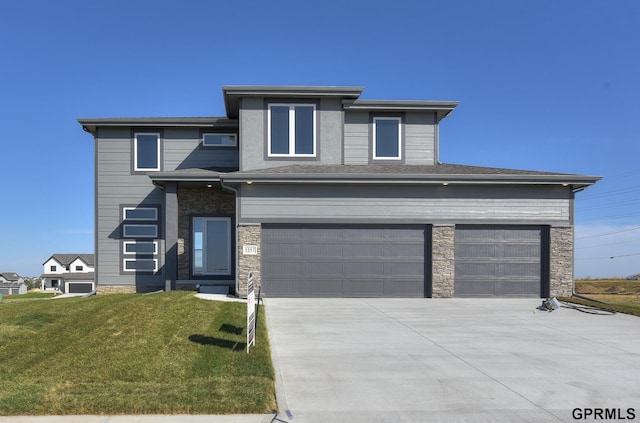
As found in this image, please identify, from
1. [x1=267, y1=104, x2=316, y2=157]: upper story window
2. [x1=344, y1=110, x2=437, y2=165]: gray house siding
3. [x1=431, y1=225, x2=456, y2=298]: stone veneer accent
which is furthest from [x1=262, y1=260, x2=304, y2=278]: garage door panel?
[x1=344, y1=110, x2=437, y2=165]: gray house siding

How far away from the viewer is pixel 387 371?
6.34 m

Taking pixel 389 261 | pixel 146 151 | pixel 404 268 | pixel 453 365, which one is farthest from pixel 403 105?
pixel 453 365

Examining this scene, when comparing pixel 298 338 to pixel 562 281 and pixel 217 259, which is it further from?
pixel 562 281

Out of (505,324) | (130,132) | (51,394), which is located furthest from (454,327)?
(130,132)

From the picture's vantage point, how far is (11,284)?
2805 inches

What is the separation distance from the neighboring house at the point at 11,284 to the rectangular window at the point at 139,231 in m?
68.0

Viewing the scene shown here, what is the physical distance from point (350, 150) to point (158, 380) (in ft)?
40.1

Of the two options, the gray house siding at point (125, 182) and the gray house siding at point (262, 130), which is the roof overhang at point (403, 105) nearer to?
the gray house siding at point (262, 130)

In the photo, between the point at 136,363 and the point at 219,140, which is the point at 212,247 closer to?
the point at 219,140

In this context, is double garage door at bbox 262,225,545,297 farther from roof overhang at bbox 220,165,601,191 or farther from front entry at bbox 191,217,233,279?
front entry at bbox 191,217,233,279

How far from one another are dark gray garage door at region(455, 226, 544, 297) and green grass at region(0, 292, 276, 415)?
8.12 m

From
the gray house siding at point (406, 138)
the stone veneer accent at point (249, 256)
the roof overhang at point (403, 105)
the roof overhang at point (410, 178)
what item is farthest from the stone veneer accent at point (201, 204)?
the roof overhang at point (403, 105)

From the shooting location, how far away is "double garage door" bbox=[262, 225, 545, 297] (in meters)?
13.9

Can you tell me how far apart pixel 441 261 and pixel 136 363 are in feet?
34.5
